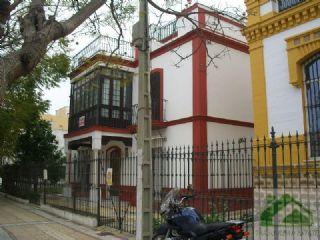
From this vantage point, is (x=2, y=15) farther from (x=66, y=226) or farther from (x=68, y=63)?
(x=68, y=63)

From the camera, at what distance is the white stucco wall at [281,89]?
1136 cm

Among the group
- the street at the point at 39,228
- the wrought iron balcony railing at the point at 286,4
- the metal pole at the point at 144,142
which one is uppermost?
the wrought iron balcony railing at the point at 286,4

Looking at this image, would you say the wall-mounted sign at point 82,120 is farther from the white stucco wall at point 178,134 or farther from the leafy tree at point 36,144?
the white stucco wall at point 178,134

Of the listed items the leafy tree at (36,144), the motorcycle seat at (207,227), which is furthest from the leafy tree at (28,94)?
the motorcycle seat at (207,227)

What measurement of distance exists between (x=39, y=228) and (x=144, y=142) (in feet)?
21.1

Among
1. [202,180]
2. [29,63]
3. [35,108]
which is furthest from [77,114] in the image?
[29,63]

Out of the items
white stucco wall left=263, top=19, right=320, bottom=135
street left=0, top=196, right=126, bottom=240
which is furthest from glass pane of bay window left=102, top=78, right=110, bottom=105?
white stucco wall left=263, top=19, right=320, bottom=135

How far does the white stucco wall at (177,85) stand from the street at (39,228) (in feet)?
20.0

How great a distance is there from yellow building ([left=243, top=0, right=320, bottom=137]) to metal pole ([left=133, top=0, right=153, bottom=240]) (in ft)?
16.7

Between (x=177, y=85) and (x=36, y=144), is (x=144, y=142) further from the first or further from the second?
(x=36, y=144)

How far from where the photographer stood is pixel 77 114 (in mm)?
21688

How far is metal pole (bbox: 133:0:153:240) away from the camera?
7.52 metres

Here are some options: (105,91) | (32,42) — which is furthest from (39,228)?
(105,91)

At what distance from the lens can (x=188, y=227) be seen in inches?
268
